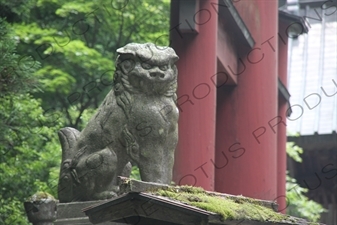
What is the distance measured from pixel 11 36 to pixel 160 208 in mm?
6367

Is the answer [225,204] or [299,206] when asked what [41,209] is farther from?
[299,206]

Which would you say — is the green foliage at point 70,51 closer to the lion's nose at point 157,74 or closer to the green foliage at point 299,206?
the green foliage at point 299,206

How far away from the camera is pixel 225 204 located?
28.0 feet

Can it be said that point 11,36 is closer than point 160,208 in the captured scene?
No

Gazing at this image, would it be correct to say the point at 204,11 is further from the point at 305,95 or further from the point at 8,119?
the point at 305,95

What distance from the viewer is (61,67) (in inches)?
901

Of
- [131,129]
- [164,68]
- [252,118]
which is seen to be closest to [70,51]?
[252,118]

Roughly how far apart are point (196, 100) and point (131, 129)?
4.47 metres

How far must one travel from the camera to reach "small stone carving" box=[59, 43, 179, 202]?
433 inches

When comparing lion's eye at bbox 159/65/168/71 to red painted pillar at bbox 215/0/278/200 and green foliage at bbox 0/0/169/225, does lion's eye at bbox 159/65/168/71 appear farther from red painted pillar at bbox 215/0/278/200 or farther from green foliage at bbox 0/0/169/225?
red painted pillar at bbox 215/0/278/200

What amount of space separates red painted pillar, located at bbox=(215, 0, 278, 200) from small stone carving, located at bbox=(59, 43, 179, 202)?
7.25m

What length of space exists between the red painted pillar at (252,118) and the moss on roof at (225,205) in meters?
9.14

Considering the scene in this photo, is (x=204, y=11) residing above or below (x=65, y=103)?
above

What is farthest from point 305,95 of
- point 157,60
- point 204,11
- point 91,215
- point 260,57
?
point 91,215
